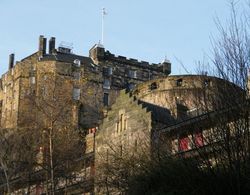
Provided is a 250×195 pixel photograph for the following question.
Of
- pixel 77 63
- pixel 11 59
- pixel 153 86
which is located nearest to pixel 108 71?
pixel 77 63

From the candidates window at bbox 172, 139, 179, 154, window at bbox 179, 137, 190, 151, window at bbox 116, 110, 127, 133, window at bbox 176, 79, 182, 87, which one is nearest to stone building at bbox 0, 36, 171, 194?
window at bbox 176, 79, 182, 87

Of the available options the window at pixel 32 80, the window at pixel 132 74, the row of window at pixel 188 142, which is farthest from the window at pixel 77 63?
the row of window at pixel 188 142

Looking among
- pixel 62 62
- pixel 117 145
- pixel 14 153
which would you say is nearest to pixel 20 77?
pixel 62 62

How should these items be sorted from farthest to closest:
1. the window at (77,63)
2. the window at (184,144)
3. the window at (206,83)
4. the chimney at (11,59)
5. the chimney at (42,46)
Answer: the chimney at (11,59) < the chimney at (42,46) < the window at (77,63) < the window at (184,144) < the window at (206,83)

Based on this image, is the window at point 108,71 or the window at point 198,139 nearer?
the window at point 198,139

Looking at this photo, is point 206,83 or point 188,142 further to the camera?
point 188,142

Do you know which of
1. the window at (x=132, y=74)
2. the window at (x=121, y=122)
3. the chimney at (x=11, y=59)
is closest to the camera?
the window at (x=121, y=122)

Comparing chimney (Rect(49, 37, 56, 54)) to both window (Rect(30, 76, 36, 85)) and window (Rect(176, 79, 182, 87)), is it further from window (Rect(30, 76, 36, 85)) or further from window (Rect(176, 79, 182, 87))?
window (Rect(176, 79, 182, 87))

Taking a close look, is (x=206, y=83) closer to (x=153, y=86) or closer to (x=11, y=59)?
(x=153, y=86)

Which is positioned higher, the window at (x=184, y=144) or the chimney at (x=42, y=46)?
the chimney at (x=42, y=46)

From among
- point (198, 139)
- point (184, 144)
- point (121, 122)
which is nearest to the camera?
point (198, 139)

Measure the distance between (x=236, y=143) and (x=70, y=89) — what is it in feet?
245

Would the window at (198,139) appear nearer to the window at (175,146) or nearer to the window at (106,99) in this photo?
the window at (175,146)

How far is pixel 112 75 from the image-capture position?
98500 millimetres
